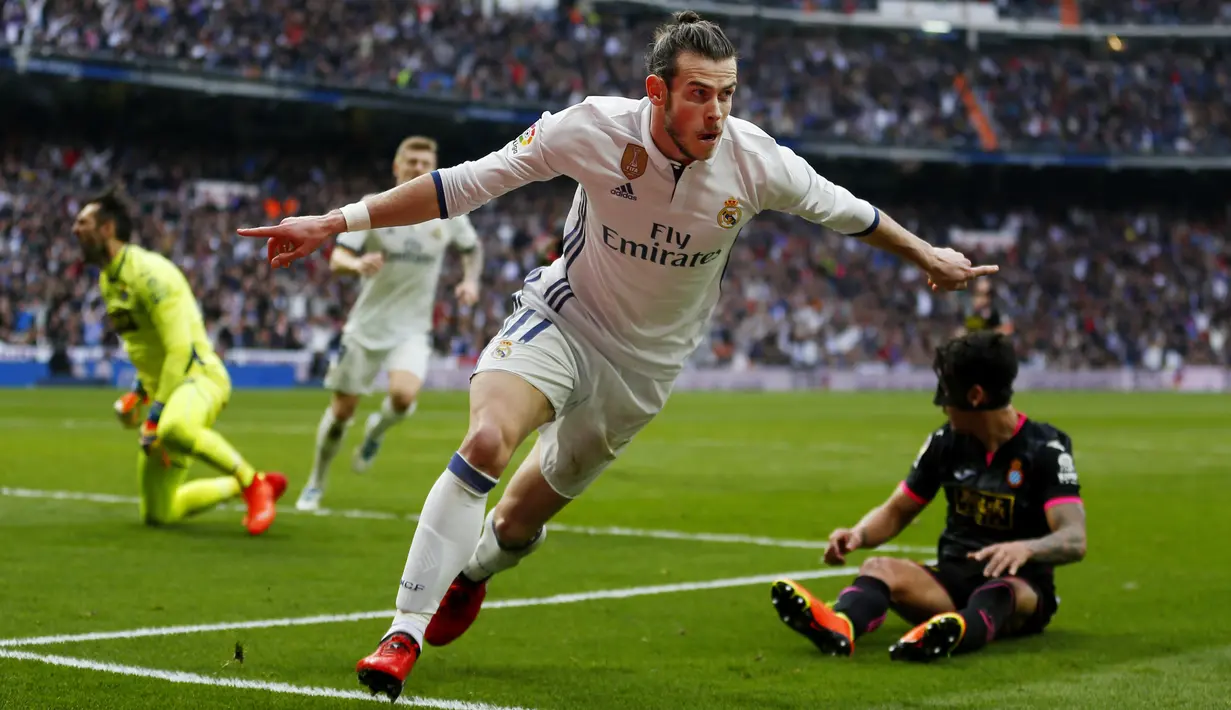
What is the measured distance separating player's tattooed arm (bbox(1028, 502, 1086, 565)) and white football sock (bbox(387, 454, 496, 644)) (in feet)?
7.52

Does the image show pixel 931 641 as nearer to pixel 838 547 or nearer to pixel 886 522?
pixel 838 547

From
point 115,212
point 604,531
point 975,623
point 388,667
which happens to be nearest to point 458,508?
point 388,667

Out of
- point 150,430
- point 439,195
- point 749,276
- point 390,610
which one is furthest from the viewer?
point 749,276

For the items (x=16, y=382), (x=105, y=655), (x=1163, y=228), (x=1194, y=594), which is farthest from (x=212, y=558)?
(x=1163, y=228)

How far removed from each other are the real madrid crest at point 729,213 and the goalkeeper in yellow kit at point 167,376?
496 centimetres

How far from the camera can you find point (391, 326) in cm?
1240

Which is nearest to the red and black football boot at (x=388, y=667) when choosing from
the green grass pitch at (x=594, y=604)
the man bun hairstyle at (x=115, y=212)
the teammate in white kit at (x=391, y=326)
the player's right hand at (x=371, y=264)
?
the green grass pitch at (x=594, y=604)

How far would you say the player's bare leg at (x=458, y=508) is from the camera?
4.90 m

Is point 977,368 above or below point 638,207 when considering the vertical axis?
below

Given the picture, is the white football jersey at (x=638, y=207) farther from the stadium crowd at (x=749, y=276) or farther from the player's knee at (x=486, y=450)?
the stadium crowd at (x=749, y=276)

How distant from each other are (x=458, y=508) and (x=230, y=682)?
95 cm

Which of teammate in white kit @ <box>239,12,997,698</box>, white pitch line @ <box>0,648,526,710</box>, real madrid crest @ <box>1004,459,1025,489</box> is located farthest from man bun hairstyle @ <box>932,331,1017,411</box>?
white pitch line @ <box>0,648,526,710</box>

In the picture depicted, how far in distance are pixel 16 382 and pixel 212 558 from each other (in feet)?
90.7

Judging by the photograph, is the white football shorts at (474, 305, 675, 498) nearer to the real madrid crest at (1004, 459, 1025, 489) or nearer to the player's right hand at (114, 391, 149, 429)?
the real madrid crest at (1004, 459, 1025, 489)
